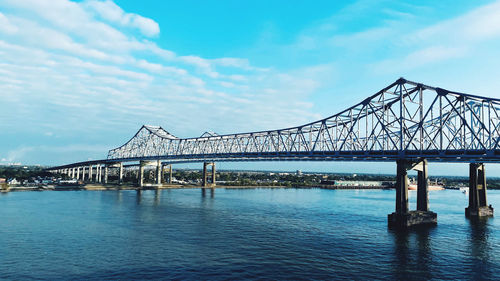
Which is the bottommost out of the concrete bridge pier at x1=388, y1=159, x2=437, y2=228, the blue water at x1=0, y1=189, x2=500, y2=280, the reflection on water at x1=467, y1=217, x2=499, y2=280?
the reflection on water at x1=467, y1=217, x2=499, y2=280

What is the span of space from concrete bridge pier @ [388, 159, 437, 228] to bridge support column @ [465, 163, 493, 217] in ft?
43.5

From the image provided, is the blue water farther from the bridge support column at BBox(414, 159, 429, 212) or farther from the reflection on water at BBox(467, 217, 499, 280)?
the bridge support column at BBox(414, 159, 429, 212)

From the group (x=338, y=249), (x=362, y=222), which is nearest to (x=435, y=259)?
(x=338, y=249)

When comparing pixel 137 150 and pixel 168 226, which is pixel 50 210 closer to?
pixel 168 226

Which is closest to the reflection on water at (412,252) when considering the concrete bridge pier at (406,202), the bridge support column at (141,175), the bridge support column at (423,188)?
the concrete bridge pier at (406,202)

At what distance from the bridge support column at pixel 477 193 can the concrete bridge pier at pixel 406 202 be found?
13244 mm

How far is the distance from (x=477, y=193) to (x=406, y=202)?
21.8 metres

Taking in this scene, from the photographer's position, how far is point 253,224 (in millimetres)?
47875

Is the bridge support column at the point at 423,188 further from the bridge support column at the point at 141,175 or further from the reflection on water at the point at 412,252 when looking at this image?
the bridge support column at the point at 141,175

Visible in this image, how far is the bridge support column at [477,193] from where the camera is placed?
61.4 metres

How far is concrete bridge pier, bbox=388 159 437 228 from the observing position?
49781 mm

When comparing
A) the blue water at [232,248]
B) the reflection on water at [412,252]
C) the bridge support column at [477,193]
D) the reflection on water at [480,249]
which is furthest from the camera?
the bridge support column at [477,193]

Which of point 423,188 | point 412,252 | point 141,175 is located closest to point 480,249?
point 412,252

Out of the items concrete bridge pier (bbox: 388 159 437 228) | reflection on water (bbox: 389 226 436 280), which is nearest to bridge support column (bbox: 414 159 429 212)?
concrete bridge pier (bbox: 388 159 437 228)
